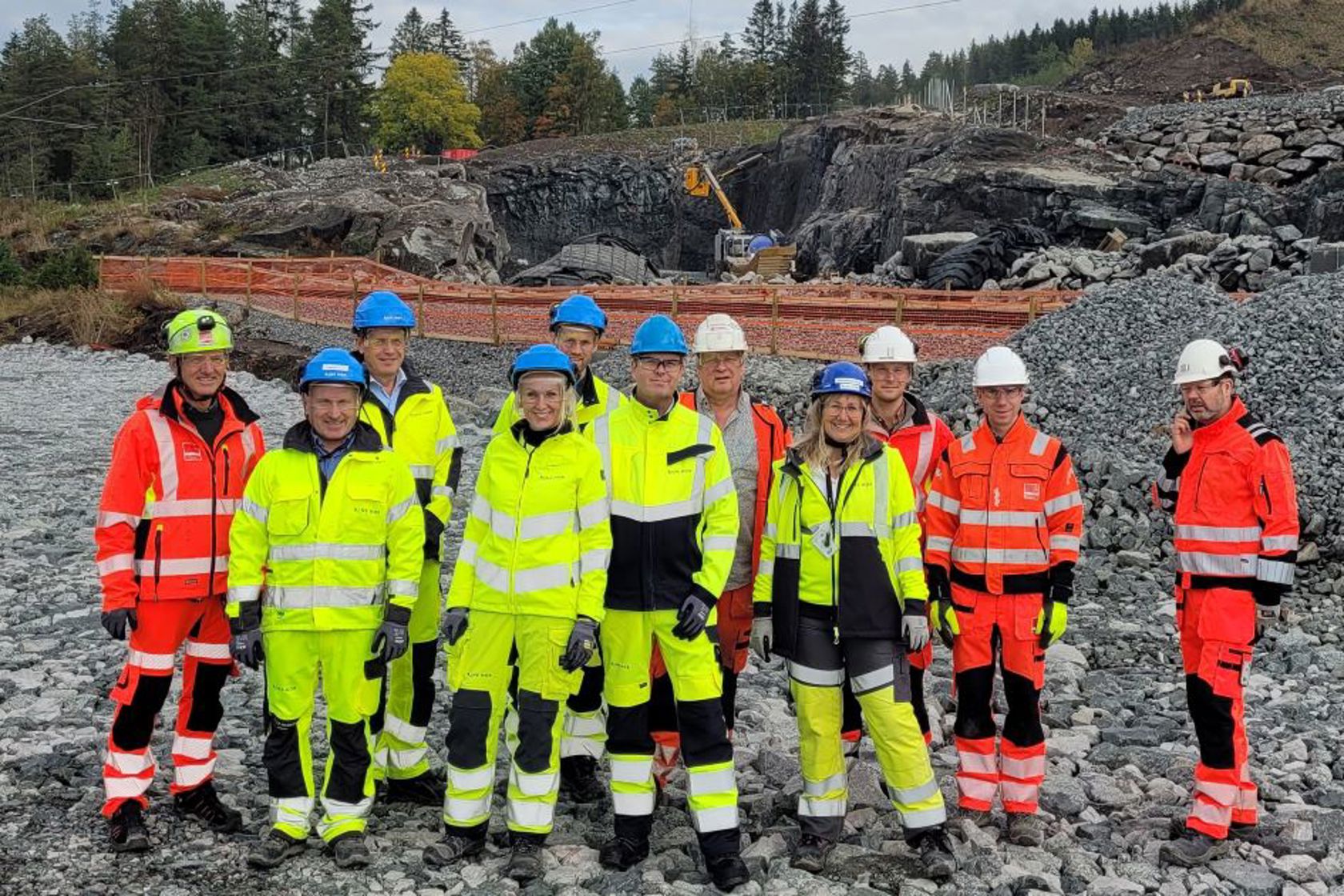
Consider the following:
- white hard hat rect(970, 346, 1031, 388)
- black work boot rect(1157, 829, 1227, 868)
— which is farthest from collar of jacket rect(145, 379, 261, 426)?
black work boot rect(1157, 829, 1227, 868)

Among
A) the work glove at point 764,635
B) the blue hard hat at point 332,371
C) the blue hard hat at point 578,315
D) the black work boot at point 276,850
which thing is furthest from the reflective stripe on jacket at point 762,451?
the black work boot at point 276,850

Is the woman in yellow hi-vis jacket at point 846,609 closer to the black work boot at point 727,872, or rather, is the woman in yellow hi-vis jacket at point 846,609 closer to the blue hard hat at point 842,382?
the blue hard hat at point 842,382

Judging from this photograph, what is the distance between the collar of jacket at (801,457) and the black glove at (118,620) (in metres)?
2.69

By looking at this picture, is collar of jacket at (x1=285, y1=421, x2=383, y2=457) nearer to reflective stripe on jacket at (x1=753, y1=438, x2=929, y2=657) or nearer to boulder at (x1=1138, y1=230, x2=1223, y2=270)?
reflective stripe on jacket at (x1=753, y1=438, x2=929, y2=657)

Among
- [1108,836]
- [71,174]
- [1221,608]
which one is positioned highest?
[71,174]

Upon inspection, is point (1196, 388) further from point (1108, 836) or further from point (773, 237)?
point (773, 237)

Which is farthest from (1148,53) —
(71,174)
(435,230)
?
(71,174)

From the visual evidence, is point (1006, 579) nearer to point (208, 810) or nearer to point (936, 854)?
point (936, 854)

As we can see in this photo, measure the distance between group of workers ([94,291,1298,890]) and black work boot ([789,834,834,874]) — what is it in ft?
0.04

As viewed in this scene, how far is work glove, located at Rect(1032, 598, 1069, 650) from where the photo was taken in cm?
466

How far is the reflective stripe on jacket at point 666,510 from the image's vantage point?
168 inches

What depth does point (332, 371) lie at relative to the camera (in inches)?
163

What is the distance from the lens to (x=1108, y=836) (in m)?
4.70

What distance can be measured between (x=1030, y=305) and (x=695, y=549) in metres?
12.4
